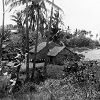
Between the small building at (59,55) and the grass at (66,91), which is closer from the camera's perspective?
the grass at (66,91)

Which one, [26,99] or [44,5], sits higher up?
[44,5]

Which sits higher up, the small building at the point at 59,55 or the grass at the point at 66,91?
the small building at the point at 59,55

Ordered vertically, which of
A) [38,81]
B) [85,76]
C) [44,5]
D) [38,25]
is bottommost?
[38,81]

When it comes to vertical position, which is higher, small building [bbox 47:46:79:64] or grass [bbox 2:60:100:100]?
small building [bbox 47:46:79:64]

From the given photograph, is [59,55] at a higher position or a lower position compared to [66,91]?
higher

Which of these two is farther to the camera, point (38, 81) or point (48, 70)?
point (48, 70)

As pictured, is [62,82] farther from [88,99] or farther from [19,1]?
[19,1]

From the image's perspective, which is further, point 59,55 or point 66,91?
point 59,55

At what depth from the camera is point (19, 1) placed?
20.8 meters

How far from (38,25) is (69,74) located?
6.51 metres

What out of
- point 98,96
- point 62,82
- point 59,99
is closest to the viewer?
point 59,99

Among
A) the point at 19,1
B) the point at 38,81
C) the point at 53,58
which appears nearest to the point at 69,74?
the point at 38,81

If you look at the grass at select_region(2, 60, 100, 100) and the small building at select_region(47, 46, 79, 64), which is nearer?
the grass at select_region(2, 60, 100, 100)

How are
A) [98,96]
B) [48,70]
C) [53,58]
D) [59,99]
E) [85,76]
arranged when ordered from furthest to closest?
[53,58], [48,70], [85,76], [98,96], [59,99]
